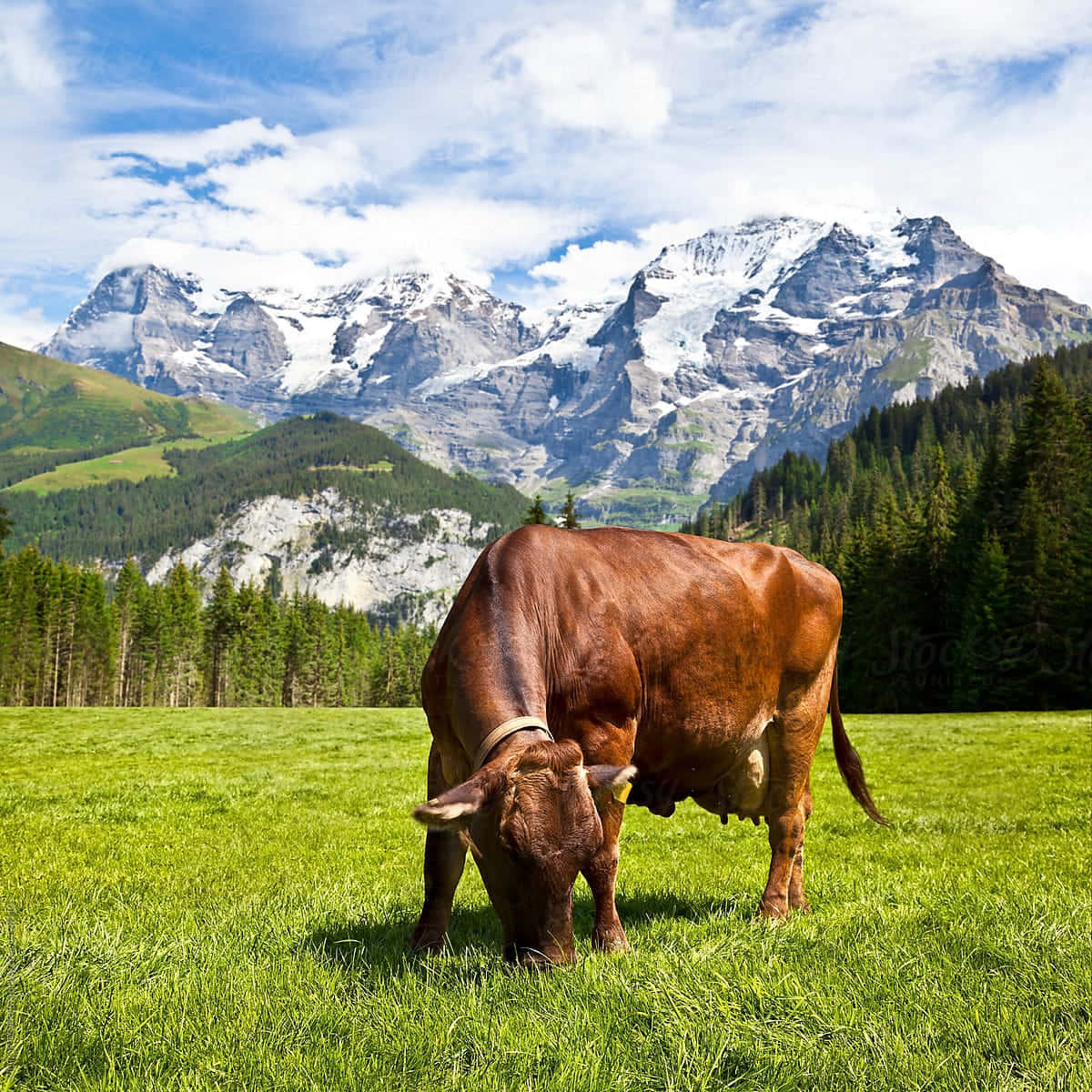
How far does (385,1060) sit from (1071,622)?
57.8 meters

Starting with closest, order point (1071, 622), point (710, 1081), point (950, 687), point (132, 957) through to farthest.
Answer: point (710, 1081), point (132, 957), point (1071, 622), point (950, 687)

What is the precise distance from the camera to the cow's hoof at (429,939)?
613 centimetres

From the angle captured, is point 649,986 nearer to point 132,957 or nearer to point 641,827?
point 132,957

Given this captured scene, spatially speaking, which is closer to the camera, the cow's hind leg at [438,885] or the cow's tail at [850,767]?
the cow's hind leg at [438,885]

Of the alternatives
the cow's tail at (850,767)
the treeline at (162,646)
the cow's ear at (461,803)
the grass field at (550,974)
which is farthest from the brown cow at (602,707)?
the treeline at (162,646)

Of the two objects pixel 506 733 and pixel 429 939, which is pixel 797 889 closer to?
pixel 429 939

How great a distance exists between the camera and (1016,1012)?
14.5 ft

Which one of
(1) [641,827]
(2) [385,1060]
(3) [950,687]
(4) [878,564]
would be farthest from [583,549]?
(4) [878,564]

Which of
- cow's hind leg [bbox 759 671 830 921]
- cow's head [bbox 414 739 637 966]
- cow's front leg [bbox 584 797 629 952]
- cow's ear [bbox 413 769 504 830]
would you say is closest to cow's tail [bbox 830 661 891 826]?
cow's hind leg [bbox 759 671 830 921]

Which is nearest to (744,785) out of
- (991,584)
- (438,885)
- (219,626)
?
(438,885)

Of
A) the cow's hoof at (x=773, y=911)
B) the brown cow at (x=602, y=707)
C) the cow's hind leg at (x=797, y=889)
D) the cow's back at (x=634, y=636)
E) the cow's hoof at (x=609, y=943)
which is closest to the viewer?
the brown cow at (x=602, y=707)

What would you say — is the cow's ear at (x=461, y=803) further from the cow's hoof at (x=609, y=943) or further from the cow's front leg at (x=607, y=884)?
the cow's hoof at (x=609, y=943)

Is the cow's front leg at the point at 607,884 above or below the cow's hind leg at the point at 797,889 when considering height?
above

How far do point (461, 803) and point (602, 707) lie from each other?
1795 millimetres
